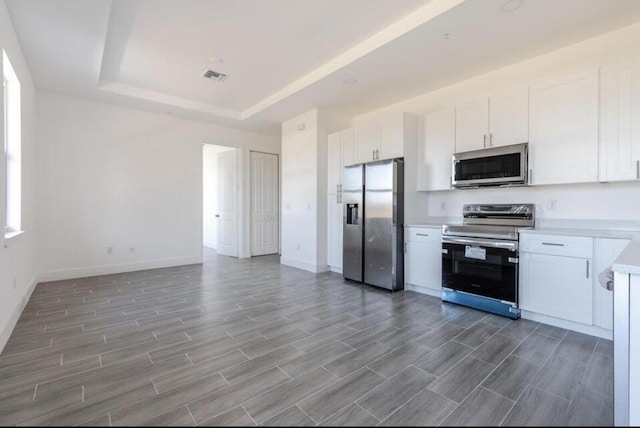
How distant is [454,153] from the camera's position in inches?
146

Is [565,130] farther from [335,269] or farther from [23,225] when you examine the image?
[23,225]

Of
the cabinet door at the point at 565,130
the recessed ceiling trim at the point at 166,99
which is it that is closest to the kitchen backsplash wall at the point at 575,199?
the cabinet door at the point at 565,130

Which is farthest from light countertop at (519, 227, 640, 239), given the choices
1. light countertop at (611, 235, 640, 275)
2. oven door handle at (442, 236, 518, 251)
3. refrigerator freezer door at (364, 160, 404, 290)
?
refrigerator freezer door at (364, 160, 404, 290)

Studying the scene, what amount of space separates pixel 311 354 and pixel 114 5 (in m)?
3.34

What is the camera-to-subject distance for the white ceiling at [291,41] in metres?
2.60

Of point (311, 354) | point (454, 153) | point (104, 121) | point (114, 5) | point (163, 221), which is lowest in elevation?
point (311, 354)

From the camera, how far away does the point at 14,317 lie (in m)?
2.76

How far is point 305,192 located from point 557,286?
145 inches

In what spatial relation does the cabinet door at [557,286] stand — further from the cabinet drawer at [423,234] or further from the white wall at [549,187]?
the cabinet drawer at [423,234]

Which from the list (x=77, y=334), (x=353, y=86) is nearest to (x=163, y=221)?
(x=77, y=334)

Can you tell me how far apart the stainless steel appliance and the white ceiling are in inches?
68.7

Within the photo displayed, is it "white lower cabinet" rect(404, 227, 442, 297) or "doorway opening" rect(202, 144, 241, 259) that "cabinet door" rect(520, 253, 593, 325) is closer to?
"white lower cabinet" rect(404, 227, 442, 297)

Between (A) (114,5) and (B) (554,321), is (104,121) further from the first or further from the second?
(B) (554,321)

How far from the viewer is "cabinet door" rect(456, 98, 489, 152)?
345cm
